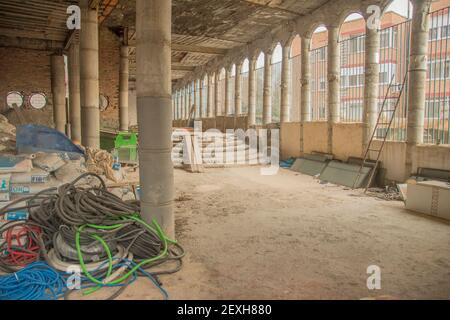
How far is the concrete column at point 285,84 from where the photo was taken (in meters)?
14.9

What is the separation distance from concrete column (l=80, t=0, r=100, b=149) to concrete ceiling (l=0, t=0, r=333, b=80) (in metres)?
0.62

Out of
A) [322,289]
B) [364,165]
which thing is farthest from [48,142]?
[364,165]

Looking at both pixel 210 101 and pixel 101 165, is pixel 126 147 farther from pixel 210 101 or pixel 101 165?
pixel 210 101

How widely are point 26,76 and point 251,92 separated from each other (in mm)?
12310

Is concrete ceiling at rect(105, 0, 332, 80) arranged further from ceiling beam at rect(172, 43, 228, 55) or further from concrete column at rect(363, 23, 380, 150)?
concrete column at rect(363, 23, 380, 150)

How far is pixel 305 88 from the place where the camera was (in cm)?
1370

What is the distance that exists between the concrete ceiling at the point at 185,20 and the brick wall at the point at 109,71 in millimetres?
607

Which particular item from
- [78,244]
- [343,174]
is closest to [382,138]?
[343,174]

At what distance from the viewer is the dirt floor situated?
3555 millimetres

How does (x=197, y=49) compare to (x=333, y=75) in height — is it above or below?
above

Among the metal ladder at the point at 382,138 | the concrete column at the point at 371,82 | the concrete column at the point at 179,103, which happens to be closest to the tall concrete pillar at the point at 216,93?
the concrete column at the point at 179,103

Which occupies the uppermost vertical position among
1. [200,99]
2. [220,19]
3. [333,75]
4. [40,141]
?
[220,19]

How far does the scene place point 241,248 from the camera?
15.6ft

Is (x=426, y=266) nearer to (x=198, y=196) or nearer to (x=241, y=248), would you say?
(x=241, y=248)
